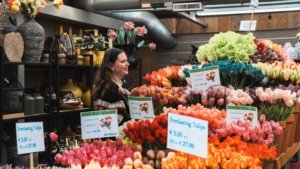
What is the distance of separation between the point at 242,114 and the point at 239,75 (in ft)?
1.84

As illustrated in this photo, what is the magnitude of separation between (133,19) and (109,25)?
0.39 meters

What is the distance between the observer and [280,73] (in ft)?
9.13

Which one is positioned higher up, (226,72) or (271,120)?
(226,72)

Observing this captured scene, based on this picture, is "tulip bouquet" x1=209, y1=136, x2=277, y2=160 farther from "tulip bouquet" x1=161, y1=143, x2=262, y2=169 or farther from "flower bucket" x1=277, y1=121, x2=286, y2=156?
"flower bucket" x1=277, y1=121, x2=286, y2=156

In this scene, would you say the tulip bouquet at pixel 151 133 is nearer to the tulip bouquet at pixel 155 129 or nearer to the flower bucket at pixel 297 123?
the tulip bouquet at pixel 155 129

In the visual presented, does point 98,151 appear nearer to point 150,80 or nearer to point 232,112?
point 232,112

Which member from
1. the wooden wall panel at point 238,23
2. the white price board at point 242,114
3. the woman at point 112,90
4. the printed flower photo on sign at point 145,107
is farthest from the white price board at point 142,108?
the wooden wall panel at point 238,23

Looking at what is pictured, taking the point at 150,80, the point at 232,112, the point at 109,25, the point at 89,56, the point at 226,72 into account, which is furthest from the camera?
the point at 109,25

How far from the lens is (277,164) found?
2.05m

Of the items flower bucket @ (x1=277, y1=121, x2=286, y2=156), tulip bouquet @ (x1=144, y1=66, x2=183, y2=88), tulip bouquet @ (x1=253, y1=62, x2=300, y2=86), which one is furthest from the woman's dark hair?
flower bucket @ (x1=277, y1=121, x2=286, y2=156)

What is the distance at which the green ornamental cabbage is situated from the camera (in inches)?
119

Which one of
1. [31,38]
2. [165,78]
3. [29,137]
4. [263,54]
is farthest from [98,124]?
[31,38]

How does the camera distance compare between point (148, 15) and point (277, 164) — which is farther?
point (148, 15)

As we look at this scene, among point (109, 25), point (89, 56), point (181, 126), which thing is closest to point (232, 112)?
point (181, 126)
